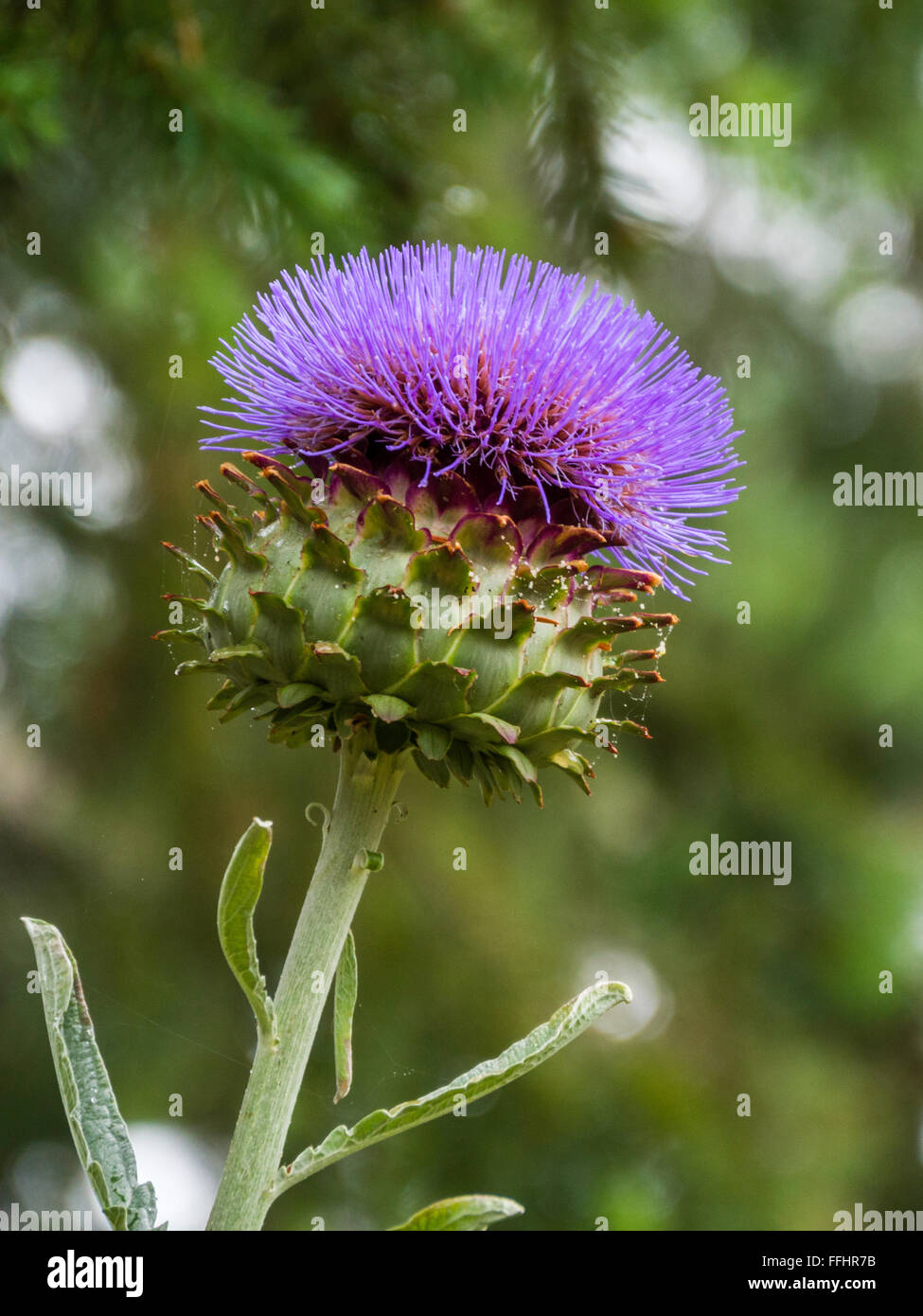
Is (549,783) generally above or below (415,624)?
below

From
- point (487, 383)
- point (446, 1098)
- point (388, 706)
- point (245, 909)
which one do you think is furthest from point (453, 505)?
point (446, 1098)

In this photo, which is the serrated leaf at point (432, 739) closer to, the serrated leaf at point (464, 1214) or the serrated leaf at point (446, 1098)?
the serrated leaf at point (446, 1098)

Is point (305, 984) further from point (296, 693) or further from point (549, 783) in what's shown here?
point (549, 783)

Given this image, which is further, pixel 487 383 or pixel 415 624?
pixel 487 383

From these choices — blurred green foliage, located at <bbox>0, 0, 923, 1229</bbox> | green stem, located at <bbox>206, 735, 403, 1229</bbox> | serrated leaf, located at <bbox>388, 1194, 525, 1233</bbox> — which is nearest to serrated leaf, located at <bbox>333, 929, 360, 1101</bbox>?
green stem, located at <bbox>206, 735, 403, 1229</bbox>

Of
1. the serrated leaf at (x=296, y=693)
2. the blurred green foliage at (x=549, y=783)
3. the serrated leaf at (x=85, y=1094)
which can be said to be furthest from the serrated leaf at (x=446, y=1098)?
the blurred green foliage at (x=549, y=783)

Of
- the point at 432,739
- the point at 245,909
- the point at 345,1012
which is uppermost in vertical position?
the point at 432,739
